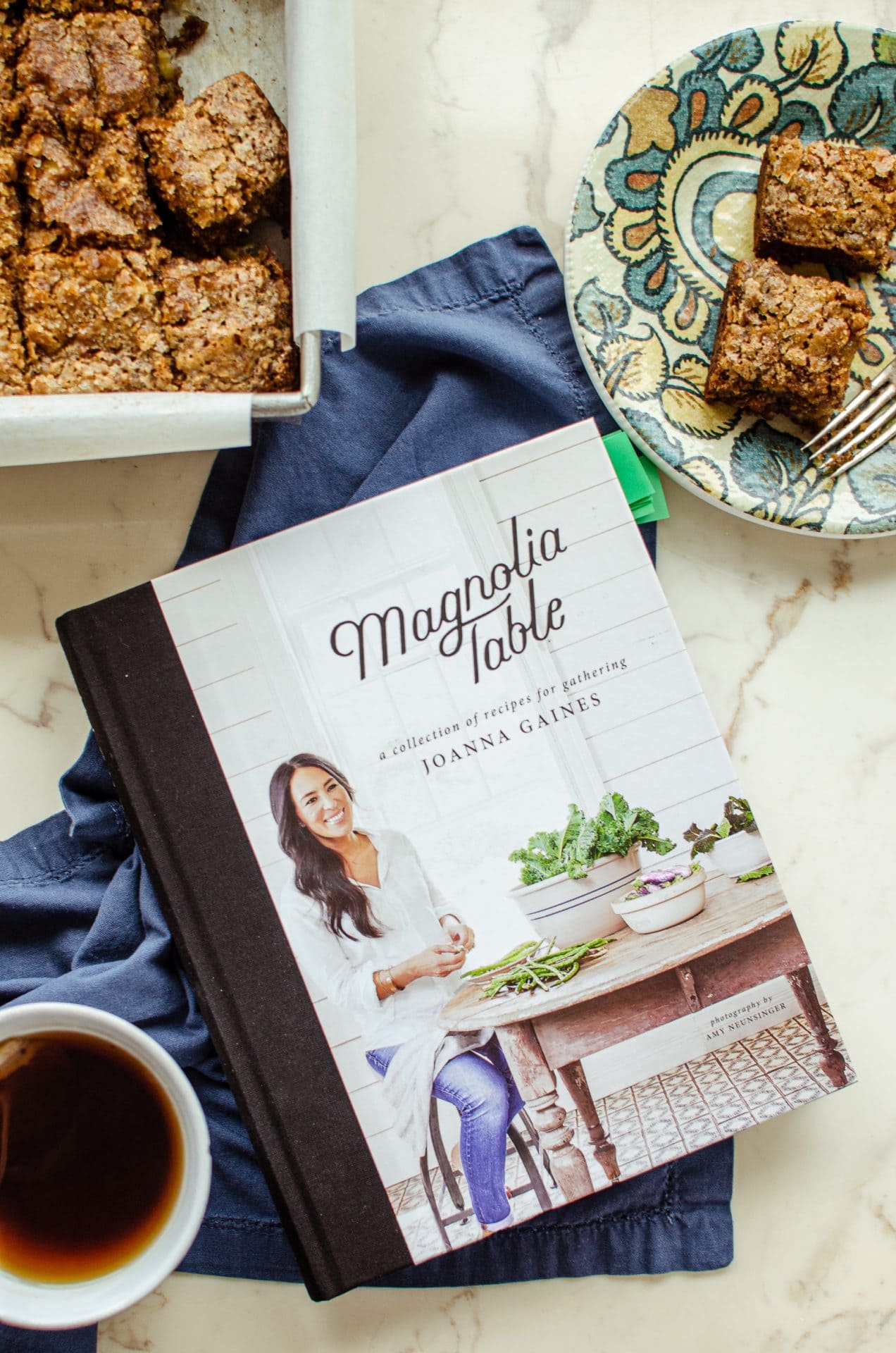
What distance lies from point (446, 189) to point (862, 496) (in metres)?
0.48

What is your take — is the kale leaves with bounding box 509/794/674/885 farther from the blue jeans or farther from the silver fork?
the silver fork

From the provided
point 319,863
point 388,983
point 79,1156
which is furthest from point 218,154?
point 79,1156

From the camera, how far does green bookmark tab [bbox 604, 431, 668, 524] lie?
34.4 inches

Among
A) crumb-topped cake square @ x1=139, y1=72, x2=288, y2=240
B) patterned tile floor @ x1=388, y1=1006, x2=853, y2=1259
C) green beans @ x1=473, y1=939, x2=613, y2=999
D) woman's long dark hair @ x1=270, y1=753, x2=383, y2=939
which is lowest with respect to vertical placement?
patterned tile floor @ x1=388, y1=1006, x2=853, y2=1259

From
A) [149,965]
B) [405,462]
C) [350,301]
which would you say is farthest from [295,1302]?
[350,301]

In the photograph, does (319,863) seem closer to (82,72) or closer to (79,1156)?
(79,1156)

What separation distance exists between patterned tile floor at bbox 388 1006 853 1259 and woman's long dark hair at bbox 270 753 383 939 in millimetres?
224

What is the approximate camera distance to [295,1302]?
2.91 ft

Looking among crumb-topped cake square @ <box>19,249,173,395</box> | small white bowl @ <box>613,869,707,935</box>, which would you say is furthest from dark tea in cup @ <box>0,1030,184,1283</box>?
crumb-topped cake square @ <box>19,249,173,395</box>

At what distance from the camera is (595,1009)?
837mm

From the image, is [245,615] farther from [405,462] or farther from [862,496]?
[862,496]

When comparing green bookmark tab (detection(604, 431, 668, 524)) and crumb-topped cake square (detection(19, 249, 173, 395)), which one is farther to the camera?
green bookmark tab (detection(604, 431, 668, 524))

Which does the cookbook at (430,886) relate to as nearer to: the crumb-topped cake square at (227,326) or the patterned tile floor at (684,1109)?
the patterned tile floor at (684,1109)

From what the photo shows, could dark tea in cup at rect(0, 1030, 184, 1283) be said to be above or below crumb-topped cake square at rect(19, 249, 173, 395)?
below
